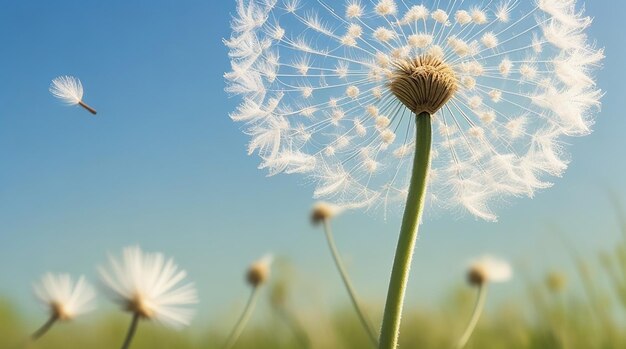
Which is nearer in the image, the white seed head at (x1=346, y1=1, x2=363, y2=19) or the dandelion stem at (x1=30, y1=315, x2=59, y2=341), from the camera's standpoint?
the dandelion stem at (x1=30, y1=315, x2=59, y2=341)

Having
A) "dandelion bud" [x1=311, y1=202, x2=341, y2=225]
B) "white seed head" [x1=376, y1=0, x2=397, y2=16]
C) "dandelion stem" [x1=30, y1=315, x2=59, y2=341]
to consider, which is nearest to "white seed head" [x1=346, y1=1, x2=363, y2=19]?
"white seed head" [x1=376, y1=0, x2=397, y2=16]

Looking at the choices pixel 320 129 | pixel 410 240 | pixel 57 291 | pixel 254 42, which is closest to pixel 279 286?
pixel 320 129

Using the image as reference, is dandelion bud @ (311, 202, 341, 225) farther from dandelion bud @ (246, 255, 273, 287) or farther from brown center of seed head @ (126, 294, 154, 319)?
brown center of seed head @ (126, 294, 154, 319)

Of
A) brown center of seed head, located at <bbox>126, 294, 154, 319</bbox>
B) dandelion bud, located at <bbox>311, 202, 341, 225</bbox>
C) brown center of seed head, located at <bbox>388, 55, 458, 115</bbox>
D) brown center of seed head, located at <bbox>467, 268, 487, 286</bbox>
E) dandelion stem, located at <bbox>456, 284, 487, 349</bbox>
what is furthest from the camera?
brown center of seed head, located at <bbox>467, 268, 487, 286</bbox>

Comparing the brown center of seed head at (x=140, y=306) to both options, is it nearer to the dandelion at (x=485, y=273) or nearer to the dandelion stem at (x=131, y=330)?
the dandelion stem at (x=131, y=330)

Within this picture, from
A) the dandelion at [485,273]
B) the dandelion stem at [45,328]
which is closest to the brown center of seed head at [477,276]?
the dandelion at [485,273]

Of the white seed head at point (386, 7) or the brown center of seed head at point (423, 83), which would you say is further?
the white seed head at point (386, 7)

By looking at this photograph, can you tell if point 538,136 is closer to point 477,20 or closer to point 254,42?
point 477,20
